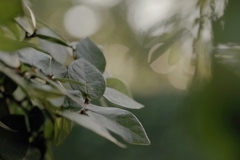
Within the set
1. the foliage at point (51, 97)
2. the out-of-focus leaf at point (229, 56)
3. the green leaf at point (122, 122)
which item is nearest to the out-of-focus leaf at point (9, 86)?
the foliage at point (51, 97)

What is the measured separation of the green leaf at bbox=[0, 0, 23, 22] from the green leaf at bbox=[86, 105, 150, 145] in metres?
0.10

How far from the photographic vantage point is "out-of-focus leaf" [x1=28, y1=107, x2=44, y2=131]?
240mm

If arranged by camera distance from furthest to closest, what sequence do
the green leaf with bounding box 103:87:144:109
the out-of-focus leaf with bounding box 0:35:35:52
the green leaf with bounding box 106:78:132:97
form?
1. the green leaf with bounding box 106:78:132:97
2. the green leaf with bounding box 103:87:144:109
3. the out-of-focus leaf with bounding box 0:35:35:52

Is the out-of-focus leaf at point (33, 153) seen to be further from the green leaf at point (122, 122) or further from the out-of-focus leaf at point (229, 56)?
the out-of-focus leaf at point (229, 56)

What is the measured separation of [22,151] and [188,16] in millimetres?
339

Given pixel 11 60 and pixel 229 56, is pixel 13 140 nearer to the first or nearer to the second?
pixel 11 60

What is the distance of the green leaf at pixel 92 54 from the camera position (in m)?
0.27

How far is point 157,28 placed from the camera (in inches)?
17.7

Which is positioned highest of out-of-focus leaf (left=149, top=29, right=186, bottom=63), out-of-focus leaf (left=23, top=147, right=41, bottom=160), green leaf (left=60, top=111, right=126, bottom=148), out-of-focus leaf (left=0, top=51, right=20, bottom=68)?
out-of-focus leaf (left=0, top=51, right=20, bottom=68)

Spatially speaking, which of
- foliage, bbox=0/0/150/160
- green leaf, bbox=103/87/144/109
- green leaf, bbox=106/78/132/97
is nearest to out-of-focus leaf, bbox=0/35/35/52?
foliage, bbox=0/0/150/160

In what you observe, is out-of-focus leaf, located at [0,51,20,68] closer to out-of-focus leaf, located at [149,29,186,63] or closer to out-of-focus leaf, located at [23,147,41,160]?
out-of-focus leaf, located at [23,147,41,160]

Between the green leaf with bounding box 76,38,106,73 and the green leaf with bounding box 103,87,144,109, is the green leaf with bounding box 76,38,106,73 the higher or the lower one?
the higher one

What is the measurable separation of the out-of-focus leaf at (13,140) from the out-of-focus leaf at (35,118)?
19 millimetres

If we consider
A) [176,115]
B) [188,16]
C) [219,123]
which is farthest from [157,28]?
[176,115]
